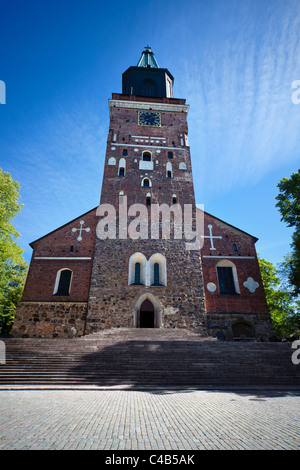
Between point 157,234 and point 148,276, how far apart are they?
338cm

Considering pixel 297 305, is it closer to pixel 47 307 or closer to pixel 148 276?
pixel 148 276

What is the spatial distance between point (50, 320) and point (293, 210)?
1718 cm

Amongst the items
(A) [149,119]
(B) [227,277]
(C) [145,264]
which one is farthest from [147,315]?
(A) [149,119]

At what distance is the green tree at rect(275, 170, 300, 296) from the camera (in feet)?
46.8

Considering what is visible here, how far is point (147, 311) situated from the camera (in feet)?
52.0

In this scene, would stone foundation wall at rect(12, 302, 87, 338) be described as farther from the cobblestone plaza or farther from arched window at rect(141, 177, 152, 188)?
arched window at rect(141, 177, 152, 188)

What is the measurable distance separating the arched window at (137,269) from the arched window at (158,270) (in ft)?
→ 1.88

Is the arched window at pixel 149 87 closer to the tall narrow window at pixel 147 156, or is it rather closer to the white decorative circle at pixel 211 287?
the tall narrow window at pixel 147 156

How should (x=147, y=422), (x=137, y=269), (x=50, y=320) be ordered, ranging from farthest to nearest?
(x=137, y=269), (x=50, y=320), (x=147, y=422)

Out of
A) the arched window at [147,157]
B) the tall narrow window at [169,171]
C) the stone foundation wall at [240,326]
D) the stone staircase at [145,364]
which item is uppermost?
the arched window at [147,157]


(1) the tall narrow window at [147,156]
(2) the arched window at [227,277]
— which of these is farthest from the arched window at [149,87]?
(2) the arched window at [227,277]

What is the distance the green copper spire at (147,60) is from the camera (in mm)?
27531

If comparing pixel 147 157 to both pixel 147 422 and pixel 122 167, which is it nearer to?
pixel 122 167

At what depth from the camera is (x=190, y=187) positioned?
785 inches
